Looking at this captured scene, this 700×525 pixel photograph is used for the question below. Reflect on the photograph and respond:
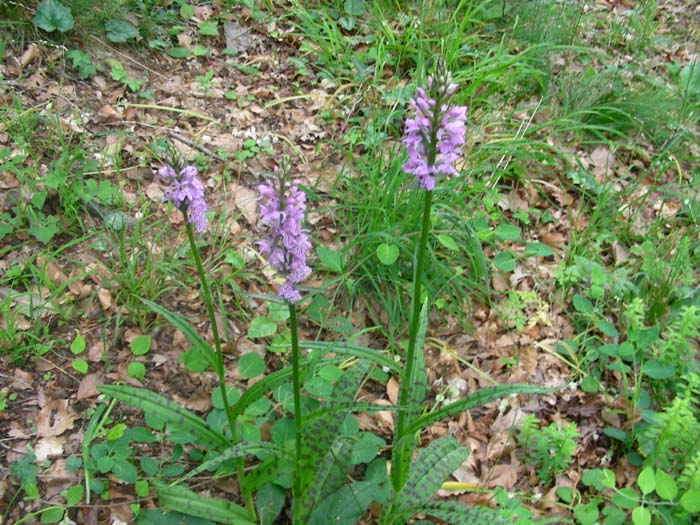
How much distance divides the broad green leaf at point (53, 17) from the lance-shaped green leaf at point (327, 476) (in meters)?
3.28

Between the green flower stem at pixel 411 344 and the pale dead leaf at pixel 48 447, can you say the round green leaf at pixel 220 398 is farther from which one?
the green flower stem at pixel 411 344

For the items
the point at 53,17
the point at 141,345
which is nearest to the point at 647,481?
the point at 141,345

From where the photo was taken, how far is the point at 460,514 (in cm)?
219

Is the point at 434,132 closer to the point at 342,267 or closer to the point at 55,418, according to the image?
the point at 342,267

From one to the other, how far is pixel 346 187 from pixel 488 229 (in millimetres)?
907

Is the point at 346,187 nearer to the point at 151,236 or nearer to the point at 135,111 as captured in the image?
the point at 151,236

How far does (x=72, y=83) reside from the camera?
392 cm

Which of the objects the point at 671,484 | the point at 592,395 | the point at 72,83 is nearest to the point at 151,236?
the point at 72,83

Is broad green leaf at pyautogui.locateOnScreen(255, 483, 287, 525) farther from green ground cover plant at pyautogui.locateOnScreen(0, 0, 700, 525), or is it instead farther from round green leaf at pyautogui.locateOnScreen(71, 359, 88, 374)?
round green leaf at pyautogui.locateOnScreen(71, 359, 88, 374)

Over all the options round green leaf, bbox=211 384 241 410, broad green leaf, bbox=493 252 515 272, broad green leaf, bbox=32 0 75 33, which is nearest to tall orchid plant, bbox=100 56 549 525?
round green leaf, bbox=211 384 241 410

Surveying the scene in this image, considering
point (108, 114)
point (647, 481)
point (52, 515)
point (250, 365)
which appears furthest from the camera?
point (108, 114)

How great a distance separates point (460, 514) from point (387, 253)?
133 cm

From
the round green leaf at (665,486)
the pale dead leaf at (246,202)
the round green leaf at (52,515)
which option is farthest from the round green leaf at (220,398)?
the round green leaf at (665,486)

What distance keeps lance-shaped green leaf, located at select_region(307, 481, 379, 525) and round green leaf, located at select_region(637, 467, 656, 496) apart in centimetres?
107
